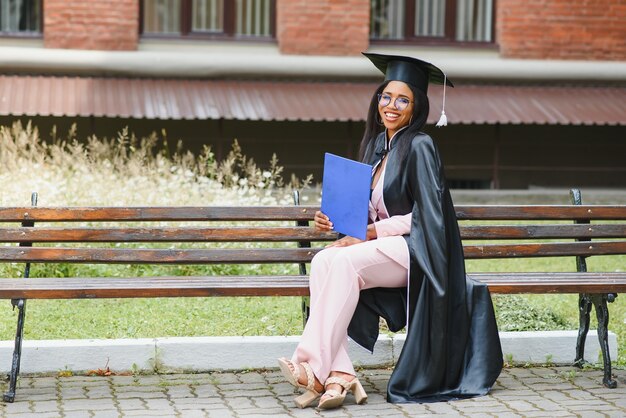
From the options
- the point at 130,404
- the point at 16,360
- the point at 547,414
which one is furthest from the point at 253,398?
the point at 547,414

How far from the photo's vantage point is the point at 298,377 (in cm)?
582

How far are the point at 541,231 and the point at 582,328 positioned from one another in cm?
65

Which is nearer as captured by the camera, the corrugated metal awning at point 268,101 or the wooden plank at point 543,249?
the wooden plank at point 543,249

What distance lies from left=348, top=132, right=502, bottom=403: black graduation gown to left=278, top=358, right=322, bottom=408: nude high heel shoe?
16.7 inches

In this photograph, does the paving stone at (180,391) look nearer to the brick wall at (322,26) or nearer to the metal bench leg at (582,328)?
the metal bench leg at (582,328)

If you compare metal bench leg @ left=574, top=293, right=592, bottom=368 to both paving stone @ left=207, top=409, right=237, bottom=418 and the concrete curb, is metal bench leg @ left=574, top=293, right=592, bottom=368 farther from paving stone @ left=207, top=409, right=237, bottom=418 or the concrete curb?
paving stone @ left=207, top=409, right=237, bottom=418

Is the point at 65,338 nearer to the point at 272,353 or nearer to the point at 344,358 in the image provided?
the point at 272,353

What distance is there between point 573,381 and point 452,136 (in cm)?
1109

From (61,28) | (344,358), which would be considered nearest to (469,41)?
(61,28)

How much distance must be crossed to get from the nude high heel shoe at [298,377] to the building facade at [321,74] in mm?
9203

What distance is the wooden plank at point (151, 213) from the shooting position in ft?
22.1

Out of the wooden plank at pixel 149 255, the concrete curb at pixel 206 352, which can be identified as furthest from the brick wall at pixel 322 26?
the concrete curb at pixel 206 352

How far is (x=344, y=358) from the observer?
6000 mm

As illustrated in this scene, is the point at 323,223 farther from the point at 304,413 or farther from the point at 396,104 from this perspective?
the point at 304,413
